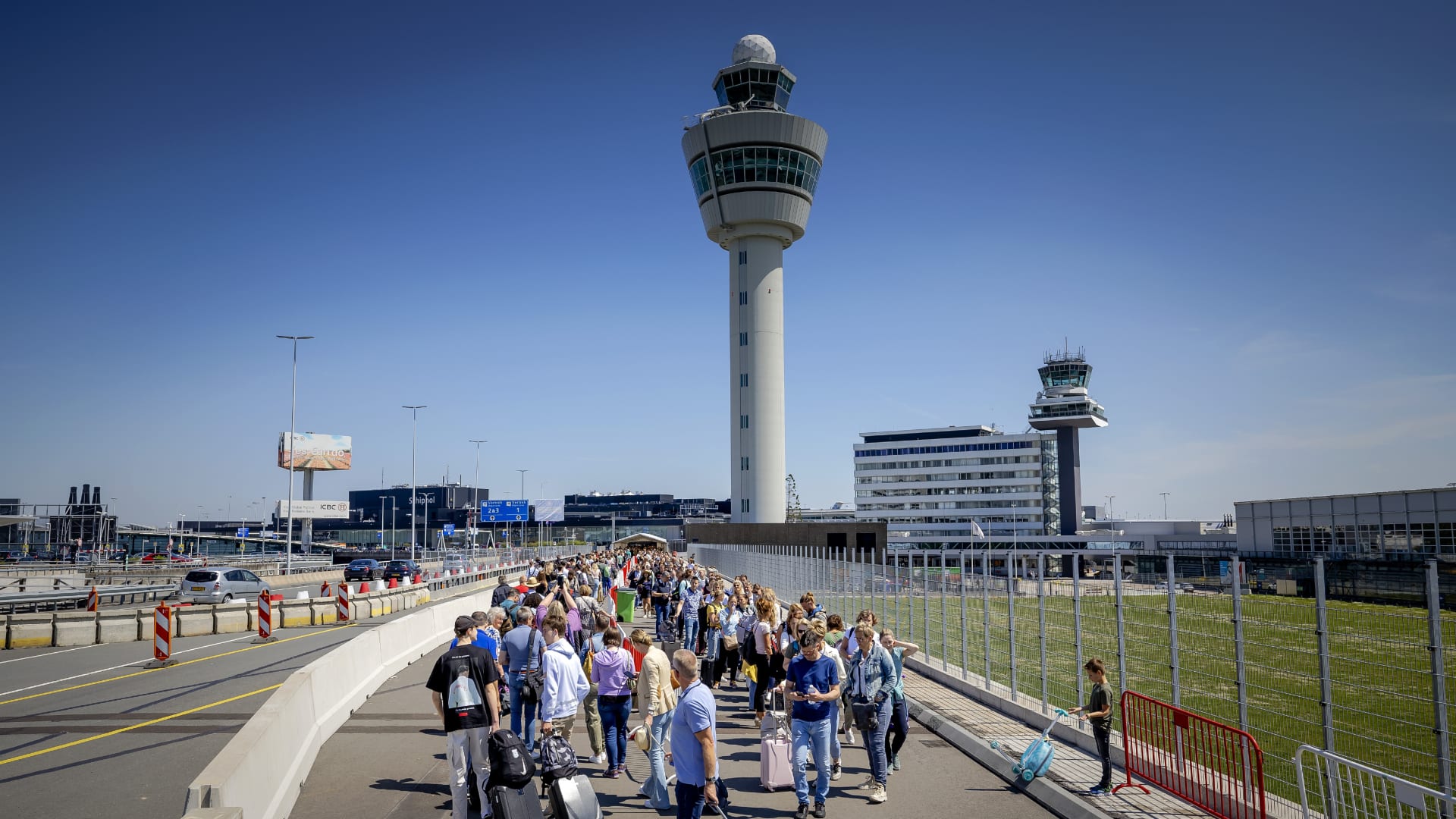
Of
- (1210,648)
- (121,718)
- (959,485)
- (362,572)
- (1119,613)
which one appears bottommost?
(1210,648)

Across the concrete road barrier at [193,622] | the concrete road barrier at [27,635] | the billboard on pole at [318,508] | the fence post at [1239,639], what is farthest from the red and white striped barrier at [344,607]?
the billboard on pole at [318,508]

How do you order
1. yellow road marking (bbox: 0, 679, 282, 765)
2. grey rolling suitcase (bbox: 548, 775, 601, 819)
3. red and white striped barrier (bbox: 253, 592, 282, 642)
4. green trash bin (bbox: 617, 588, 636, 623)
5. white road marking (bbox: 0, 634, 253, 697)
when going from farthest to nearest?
green trash bin (bbox: 617, 588, 636, 623) < red and white striped barrier (bbox: 253, 592, 282, 642) < white road marking (bbox: 0, 634, 253, 697) < yellow road marking (bbox: 0, 679, 282, 765) < grey rolling suitcase (bbox: 548, 775, 601, 819)

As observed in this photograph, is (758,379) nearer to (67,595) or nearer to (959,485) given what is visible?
(67,595)

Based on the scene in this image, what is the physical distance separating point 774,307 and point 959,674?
65274 millimetres

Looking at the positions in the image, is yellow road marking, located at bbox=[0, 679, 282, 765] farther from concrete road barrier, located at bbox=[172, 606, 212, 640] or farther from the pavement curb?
concrete road barrier, located at bbox=[172, 606, 212, 640]

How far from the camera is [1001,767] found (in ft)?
37.2

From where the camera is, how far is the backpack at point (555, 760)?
7.11 meters

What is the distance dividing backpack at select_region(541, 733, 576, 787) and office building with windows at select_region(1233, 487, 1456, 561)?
187ft

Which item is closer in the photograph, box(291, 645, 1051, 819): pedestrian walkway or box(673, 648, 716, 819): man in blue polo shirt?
box(673, 648, 716, 819): man in blue polo shirt

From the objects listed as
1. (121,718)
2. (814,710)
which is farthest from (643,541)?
(814,710)

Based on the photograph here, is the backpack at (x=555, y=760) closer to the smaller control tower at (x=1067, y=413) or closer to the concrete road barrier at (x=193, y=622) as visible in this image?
the concrete road barrier at (x=193, y=622)

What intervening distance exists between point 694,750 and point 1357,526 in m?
68.7

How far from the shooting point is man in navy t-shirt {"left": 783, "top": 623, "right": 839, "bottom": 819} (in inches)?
364

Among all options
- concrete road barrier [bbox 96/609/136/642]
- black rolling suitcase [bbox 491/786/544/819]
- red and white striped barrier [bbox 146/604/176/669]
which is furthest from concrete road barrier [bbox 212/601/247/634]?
black rolling suitcase [bbox 491/786/544/819]
